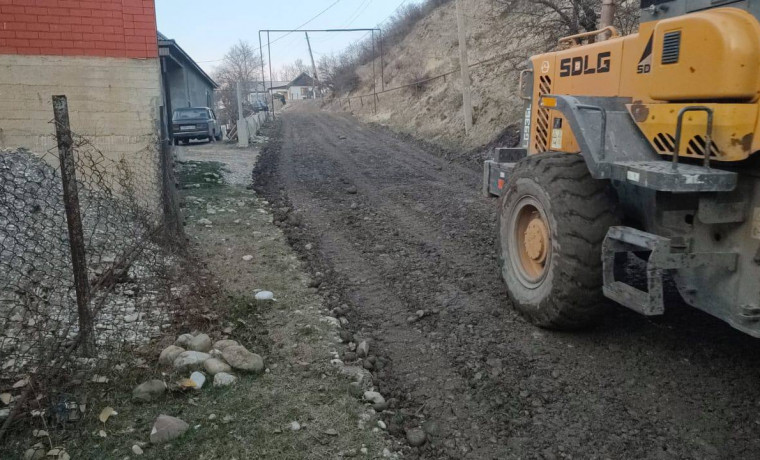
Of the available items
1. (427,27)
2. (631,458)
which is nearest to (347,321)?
(631,458)

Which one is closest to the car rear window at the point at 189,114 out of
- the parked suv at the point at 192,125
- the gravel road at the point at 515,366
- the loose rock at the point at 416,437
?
the parked suv at the point at 192,125

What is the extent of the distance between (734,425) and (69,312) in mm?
4603

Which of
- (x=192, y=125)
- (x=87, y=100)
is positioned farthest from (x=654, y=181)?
(x=192, y=125)

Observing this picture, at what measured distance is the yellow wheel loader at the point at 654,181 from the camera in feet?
10.8

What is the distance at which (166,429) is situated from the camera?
3.31 m

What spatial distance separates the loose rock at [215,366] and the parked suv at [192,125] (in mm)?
20789

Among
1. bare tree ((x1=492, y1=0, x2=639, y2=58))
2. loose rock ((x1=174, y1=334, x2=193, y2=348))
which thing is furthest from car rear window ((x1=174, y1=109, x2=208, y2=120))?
loose rock ((x1=174, y1=334, x2=193, y2=348))

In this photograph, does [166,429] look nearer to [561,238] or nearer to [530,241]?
[561,238]

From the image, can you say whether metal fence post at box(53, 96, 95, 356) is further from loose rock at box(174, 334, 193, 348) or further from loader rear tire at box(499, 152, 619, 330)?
Answer: loader rear tire at box(499, 152, 619, 330)

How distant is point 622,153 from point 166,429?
333 cm

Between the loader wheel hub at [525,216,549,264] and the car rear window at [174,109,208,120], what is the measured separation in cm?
→ 2184

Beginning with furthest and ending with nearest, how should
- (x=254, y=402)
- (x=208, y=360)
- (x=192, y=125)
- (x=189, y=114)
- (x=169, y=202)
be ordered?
1. (x=189, y=114)
2. (x=192, y=125)
3. (x=169, y=202)
4. (x=208, y=360)
5. (x=254, y=402)

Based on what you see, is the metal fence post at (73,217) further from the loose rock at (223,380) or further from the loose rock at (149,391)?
the loose rock at (223,380)

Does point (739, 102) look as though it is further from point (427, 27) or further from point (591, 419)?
point (427, 27)
